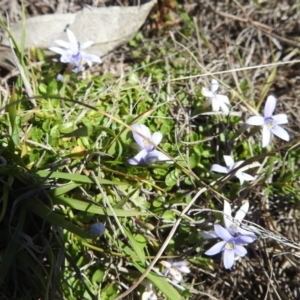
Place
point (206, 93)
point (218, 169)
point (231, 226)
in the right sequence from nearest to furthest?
point (231, 226)
point (218, 169)
point (206, 93)

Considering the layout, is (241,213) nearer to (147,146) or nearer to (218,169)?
(218,169)

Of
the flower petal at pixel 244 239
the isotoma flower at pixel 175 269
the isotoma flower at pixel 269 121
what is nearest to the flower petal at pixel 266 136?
the isotoma flower at pixel 269 121

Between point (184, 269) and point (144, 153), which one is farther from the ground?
point (144, 153)

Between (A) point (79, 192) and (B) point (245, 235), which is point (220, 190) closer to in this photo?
(B) point (245, 235)

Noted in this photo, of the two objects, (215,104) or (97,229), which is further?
(215,104)

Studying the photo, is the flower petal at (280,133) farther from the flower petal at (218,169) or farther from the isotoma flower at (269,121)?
the flower petal at (218,169)

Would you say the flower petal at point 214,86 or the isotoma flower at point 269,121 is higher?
the flower petal at point 214,86

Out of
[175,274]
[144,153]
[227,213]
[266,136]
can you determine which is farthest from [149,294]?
[266,136]

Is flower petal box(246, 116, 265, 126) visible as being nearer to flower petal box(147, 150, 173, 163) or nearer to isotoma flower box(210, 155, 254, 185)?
isotoma flower box(210, 155, 254, 185)
